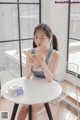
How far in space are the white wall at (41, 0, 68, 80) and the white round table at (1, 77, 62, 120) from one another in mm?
1226

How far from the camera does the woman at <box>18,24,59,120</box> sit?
1651mm

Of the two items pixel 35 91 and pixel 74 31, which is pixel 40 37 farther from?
pixel 74 31

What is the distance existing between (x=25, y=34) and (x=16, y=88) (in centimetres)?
154

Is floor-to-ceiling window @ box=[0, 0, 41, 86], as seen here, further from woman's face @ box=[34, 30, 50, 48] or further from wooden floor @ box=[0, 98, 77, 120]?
woman's face @ box=[34, 30, 50, 48]

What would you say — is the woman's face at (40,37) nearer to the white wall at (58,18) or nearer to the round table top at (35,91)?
the round table top at (35,91)

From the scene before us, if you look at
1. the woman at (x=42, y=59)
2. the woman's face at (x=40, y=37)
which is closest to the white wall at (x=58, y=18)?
the woman at (x=42, y=59)

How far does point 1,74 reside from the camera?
2.81 meters

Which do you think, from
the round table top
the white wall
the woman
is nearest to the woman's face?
the woman

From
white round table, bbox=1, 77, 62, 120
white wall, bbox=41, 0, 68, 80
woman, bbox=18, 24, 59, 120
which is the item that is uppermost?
white wall, bbox=41, 0, 68, 80

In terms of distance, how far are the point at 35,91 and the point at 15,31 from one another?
4.89ft

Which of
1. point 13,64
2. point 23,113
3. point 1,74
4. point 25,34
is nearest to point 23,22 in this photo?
point 25,34

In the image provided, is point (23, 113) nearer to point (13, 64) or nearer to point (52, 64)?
point (52, 64)

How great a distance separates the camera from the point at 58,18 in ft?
8.93

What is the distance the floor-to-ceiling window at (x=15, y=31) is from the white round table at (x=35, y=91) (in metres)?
1.12
